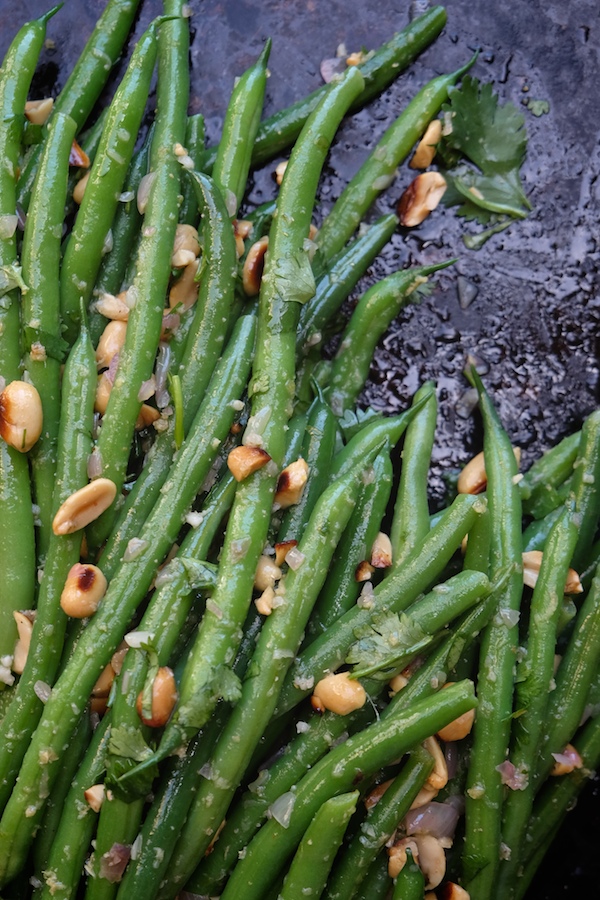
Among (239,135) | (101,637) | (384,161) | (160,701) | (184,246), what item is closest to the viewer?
(160,701)

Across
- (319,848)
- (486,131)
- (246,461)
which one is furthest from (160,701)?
(486,131)

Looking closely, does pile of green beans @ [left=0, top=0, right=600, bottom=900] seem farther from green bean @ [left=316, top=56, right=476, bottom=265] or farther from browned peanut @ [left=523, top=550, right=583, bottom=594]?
green bean @ [left=316, top=56, right=476, bottom=265]

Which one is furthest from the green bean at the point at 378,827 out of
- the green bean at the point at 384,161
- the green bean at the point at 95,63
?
the green bean at the point at 95,63

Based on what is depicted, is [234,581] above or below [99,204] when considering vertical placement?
below

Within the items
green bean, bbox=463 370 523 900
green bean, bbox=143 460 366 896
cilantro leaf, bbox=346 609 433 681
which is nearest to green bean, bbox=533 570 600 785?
green bean, bbox=463 370 523 900

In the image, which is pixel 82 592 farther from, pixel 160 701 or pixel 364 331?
pixel 364 331

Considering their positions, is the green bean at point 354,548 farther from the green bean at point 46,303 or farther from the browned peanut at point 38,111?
the browned peanut at point 38,111

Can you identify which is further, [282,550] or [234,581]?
[282,550]

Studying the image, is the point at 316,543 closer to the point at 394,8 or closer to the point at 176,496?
the point at 176,496
